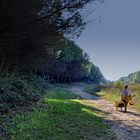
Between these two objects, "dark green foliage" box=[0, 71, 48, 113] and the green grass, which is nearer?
the green grass

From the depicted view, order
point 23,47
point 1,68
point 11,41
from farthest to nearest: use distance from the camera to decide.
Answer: point 1,68
point 23,47
point 11,41

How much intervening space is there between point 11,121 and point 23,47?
430cm

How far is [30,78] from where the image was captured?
126 feet

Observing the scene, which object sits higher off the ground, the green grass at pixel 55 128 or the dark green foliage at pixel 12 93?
the dark green foliage at pixel 12 93

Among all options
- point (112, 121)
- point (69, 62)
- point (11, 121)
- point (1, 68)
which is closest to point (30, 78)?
point (1, 68)

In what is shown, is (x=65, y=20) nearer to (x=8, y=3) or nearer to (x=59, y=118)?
(x=8, y=3)

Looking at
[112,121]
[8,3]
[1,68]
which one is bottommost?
[112,121]

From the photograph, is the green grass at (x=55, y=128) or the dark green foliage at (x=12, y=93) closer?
the green grass at (x=55, y=128)

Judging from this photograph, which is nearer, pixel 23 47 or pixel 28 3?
pixel 28 3

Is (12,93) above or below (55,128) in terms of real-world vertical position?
above

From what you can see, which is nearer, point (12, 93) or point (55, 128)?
point (55, 128)

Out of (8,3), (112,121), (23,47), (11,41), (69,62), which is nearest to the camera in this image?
(8,3)

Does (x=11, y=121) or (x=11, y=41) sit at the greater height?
(x=11, y=41)

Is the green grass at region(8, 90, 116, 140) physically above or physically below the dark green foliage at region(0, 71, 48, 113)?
below
